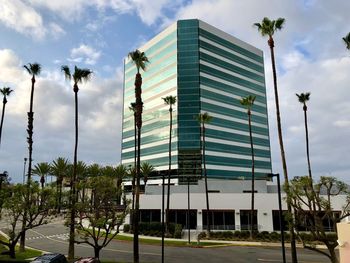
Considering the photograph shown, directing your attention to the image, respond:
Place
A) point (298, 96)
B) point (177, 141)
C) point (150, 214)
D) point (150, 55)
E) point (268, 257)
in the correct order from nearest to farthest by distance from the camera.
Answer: point (268, 257) → point (298, 96) → point (150, 214) → point (177, 141) → point (150, 55)

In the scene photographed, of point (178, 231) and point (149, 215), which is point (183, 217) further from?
point (149, 215)

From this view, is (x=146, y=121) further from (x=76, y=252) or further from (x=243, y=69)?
(x=76, y=252)

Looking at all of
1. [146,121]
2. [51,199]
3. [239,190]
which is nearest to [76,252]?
[51,199]

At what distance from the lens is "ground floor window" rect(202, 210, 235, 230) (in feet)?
182

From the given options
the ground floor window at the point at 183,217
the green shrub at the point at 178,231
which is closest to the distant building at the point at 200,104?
the ground floor window at the point at 183,217

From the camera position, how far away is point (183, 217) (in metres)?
57.5

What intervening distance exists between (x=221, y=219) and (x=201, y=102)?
47689mm

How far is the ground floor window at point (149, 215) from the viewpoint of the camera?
58812 mm

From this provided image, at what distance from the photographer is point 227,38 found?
112 metres

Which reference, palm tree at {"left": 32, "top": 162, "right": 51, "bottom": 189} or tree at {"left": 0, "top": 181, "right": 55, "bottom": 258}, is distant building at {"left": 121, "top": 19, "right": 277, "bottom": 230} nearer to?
palm tree at {"left": 32, "top": 162, "right": 51, "bottom": 189}

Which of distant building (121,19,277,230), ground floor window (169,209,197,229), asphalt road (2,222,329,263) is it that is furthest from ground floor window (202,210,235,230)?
distant building (121,19,277,230)

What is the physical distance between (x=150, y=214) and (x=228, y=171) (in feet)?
151

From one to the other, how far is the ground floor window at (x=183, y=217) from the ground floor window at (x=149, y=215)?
93.4 inches

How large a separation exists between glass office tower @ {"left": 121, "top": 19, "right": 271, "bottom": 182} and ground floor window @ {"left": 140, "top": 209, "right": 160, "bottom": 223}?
3532 centimetres
